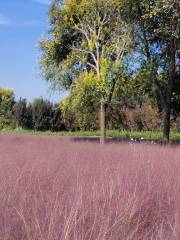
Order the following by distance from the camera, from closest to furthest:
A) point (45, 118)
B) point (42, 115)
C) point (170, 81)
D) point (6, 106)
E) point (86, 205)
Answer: point (86, 205) → point (170, 81) → point (45, 118) → point (42, 115) → point (6, 106)

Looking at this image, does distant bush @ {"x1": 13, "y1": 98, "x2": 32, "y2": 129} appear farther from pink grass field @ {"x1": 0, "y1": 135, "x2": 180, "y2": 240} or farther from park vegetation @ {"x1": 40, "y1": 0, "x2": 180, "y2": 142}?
pink grass field @ {"x1": 0, "y1": 135, "x2": 180, "y2": 240}

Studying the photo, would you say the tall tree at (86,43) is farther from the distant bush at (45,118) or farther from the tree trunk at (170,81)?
the distant bush at (45,118)

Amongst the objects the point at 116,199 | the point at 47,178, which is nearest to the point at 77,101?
the point at 47,178

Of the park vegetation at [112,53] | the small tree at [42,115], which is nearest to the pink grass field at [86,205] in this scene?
the park vegetation at [112,53]

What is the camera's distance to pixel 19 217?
155 inches

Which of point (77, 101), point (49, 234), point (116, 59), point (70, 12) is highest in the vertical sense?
point (70, 12)

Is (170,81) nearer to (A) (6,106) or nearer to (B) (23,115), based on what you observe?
(B) (23,115)

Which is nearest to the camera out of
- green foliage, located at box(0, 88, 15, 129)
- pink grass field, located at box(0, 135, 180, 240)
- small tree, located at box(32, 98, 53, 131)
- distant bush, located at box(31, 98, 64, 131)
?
pink grass field, located at box(0, 135, 180, 240)

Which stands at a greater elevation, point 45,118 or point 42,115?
point 42,115

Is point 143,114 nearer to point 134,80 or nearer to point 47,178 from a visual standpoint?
point 134,80

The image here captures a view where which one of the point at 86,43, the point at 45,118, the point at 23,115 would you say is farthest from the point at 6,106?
the point at 86,43

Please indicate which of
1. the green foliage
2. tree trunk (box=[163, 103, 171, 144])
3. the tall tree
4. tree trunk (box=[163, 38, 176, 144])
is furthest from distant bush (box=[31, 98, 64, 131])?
tree trunk (box=[163, 38, 176, 144])

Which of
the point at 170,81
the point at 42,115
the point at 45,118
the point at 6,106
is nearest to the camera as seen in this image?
the point at 170,81

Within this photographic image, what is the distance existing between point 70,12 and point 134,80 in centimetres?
444
